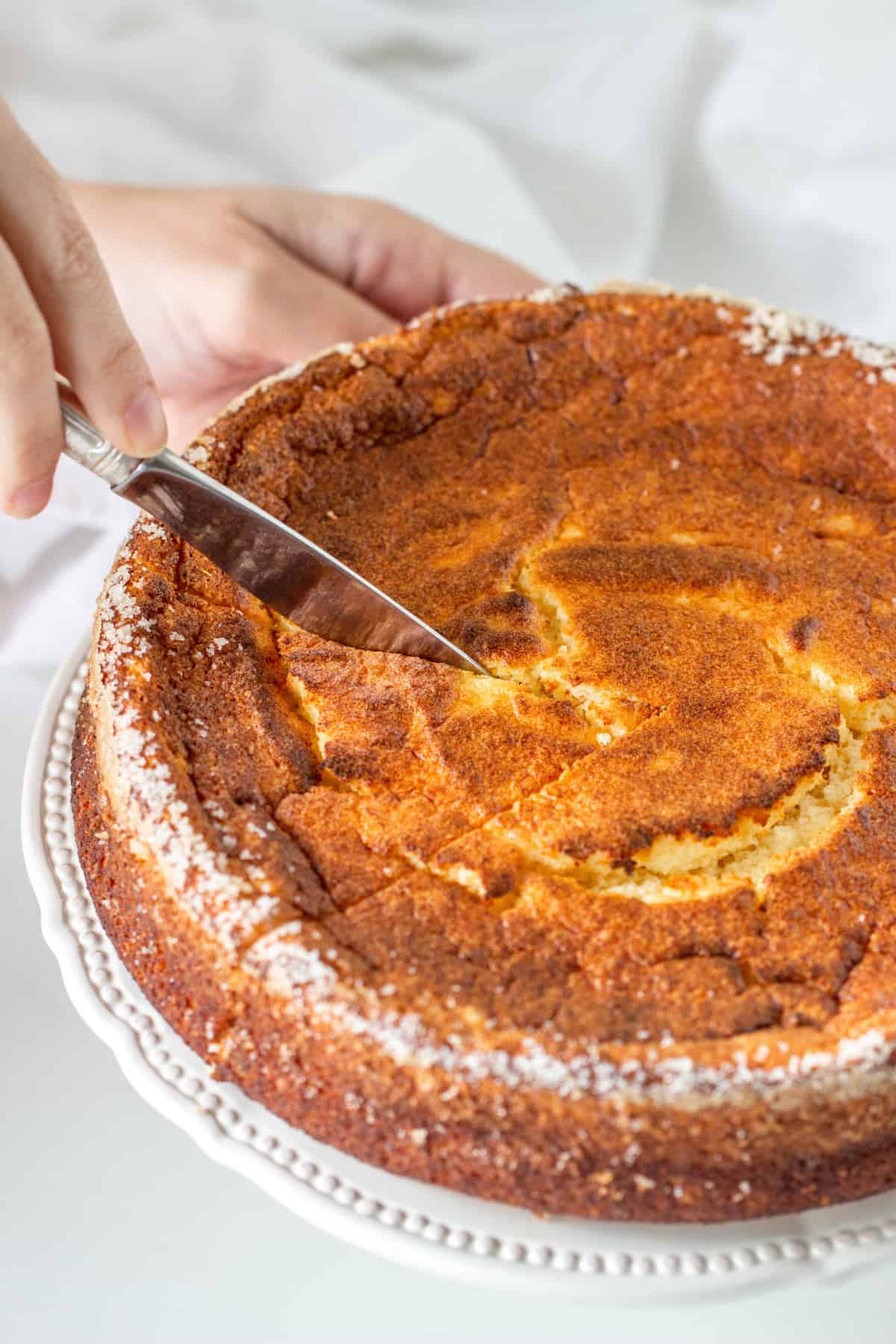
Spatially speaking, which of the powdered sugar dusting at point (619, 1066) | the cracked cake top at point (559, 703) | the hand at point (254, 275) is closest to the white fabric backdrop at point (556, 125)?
the hand at point (254, 275)

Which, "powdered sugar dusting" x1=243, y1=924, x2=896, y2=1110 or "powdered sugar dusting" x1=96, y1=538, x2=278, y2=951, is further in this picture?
"powdered sugar dusting" x1=96, y1=538, x2=278, y2=951

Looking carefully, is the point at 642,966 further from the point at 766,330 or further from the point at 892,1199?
the point at 766,330


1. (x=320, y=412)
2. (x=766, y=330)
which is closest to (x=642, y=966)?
(x=320, y=412)

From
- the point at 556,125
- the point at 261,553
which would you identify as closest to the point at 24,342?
the point at 261,553

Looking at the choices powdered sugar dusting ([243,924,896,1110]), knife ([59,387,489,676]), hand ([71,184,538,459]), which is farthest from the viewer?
hand ([71,184,538,459])

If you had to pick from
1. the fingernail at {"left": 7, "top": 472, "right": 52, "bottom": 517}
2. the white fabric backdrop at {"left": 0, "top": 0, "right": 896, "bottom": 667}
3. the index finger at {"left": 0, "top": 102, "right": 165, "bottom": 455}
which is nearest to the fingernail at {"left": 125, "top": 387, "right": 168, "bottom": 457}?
the index finger at {"left": 0, "top": 102, "right": 165, "bottom": 455}

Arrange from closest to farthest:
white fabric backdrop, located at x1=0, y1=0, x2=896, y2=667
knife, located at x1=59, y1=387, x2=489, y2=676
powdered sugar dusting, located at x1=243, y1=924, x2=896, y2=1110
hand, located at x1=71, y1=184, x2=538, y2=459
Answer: powdered sugar dusting, located at x1=243, y1=924, x2=896, y2=1110
knife, located at x1=59, y1=387, x2=489, y2=676
hand, located at x1=71, y1=184, x2=538, y2=459
white fabric backdrop, located at x1=0, y1=0, x2=896, y2=667

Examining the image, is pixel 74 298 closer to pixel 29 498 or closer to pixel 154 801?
pixel 29 498

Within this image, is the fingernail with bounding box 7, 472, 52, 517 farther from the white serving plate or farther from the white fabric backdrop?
the white fabric backdrop
